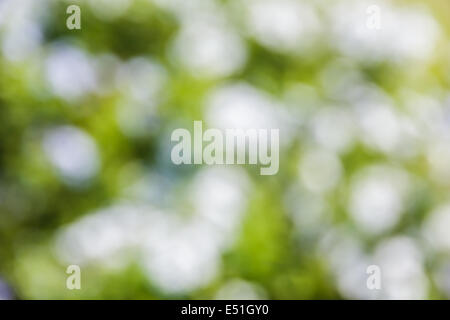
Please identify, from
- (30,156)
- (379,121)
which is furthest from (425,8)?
(30,156)

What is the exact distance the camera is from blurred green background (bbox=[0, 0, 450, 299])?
1.44m

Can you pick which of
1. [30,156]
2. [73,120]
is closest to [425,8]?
[73,120]

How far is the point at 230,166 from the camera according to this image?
139 centimetres

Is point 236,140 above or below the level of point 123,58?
below

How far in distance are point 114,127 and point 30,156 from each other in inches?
9.2

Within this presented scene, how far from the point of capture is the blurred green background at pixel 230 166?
1441 millimetres

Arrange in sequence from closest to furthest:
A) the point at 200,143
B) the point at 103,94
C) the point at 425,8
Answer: the point at 200,143 < the point at 103,94 < the point at 425,8

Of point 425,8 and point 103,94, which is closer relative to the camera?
point 103,94

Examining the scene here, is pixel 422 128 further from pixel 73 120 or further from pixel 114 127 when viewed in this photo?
pixel 73 120

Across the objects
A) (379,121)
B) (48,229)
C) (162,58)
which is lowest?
(48,229)

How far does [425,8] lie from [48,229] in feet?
3.88

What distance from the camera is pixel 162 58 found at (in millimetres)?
1615
